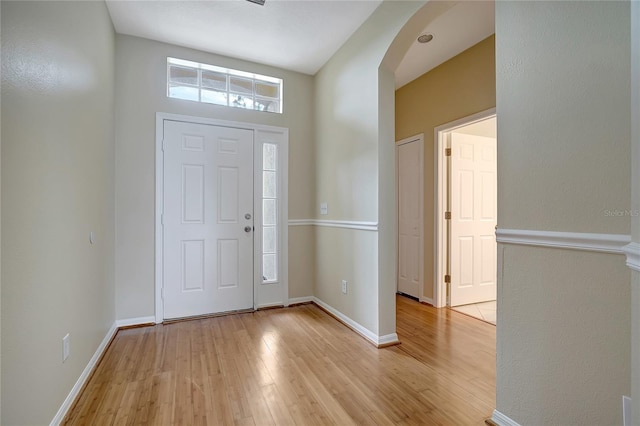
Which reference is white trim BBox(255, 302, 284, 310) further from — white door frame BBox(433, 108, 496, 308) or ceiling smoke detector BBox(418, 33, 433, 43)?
ceiling smoke detector BBox(418, 33, 433, 43)

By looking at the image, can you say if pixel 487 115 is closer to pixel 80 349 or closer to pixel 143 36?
pixel 143 36

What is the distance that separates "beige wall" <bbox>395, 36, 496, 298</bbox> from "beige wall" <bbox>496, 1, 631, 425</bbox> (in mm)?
1613

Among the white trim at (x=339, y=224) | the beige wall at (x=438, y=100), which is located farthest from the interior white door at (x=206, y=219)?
the beige wall at (x=438, y=100)

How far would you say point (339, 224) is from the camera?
9.70 feet

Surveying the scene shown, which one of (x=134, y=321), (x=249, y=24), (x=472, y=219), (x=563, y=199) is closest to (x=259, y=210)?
(x=134, y=321)

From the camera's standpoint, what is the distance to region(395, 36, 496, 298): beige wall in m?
2.83

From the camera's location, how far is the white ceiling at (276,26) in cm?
236

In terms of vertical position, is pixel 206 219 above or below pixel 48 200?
below

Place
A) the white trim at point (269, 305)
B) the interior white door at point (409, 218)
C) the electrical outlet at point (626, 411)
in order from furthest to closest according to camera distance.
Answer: the interior white door at point (409, 218) → the white trim at point (269, 305) → the electrical outlet at point (626, 411)

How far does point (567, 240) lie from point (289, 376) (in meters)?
1.73

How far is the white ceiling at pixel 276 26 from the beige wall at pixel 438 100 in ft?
0.51

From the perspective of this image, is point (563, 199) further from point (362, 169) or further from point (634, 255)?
point (362, 169)

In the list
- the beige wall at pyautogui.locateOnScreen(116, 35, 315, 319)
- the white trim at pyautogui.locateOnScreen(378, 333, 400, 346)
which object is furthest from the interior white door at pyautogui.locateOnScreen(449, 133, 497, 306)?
the beige wall at pyautogui.locateOnScreen(116, 35, 315, 319)

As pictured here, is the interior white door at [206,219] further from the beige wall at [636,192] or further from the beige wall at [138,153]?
the beige wall at [636,192]
